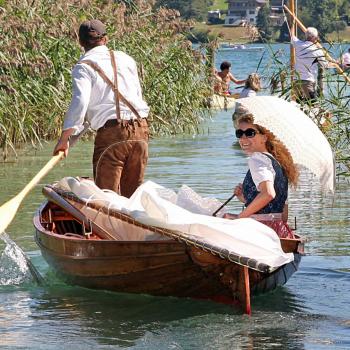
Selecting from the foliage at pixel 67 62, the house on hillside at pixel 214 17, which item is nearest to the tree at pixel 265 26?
the foliage at pixel 67 62

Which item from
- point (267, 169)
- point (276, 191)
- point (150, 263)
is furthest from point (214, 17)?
point (150, 263)

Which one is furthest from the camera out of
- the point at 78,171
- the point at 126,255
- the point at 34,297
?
the point at 78,171

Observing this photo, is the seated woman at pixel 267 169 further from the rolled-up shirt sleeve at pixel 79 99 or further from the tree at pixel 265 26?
the tree at pixel 265 26

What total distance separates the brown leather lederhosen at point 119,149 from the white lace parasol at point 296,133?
124 cm

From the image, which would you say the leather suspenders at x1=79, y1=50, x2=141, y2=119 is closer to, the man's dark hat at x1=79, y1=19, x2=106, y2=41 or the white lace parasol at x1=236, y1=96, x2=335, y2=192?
the man's dark hat at x1=79, y1=19, x2=106, y2=41

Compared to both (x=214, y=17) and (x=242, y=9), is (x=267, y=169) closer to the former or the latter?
(x=242, y=9)

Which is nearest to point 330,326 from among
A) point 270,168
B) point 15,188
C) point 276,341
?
point 276,341

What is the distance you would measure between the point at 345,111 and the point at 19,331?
4.96 metres

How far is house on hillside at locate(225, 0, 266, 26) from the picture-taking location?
201 feet

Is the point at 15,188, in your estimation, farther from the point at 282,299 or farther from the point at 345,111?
the point at 282,299

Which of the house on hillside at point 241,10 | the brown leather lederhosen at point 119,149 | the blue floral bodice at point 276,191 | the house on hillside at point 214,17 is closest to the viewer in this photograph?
the blue floral bodice at point 276,191

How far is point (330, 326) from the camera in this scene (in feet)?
25.9

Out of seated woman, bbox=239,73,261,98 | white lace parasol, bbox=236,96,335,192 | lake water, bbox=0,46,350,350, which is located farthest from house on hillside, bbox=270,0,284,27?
white lace parasol, bbox=236,96,335,192

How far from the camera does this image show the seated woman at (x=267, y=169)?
8422mm
